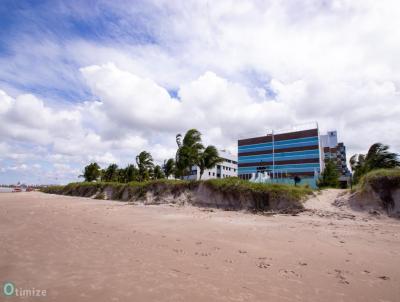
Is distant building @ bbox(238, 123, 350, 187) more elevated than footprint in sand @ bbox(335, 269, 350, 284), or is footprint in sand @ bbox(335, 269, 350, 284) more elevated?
distant building @ bbox(238, 123, 350, 187)

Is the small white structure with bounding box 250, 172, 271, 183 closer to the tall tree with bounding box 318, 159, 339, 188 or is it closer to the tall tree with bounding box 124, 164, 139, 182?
the tall tree with bounding box 318, 159, 339, 188

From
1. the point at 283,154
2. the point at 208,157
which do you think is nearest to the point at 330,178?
the point at 208,157

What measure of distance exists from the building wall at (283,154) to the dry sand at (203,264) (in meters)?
58.1

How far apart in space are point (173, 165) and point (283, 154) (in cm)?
3132

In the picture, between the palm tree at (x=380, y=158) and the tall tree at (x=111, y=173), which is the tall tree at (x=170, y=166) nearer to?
the tall tree at (x=111, y=173)

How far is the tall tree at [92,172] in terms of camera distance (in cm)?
7088

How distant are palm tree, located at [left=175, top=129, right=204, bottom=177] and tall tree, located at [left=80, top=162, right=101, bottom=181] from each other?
41770 millimetres

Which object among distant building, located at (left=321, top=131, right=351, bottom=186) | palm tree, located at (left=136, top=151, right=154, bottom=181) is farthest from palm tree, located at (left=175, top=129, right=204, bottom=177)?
distant building, located at (left=321, top=131, right=351, bottom=186)

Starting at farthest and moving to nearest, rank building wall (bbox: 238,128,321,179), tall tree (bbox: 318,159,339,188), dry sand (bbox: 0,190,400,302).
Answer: building wall (bbox: 238,128,321,179)
tall tree (bbox: 318,159,339,188)
dry sand (bbox: 0,190,400,302)

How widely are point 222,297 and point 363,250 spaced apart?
5666 mm

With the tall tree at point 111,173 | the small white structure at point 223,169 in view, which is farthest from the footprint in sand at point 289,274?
the small white structure at point 223,169

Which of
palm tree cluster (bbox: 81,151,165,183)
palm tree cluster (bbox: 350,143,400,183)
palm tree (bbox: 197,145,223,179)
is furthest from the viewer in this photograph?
palm tree cluster (bbox: 81,151,165,183)

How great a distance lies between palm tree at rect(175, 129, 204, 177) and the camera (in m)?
36.9

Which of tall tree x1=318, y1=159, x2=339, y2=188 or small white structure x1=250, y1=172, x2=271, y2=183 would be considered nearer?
tall tree x1=318, y1=159, x2=339, y2=188
